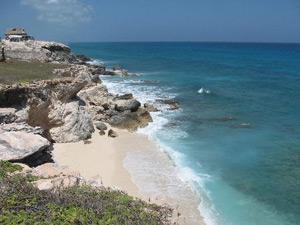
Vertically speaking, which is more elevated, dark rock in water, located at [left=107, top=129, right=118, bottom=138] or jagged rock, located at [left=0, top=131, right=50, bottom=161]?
jagged rock, located at [left=0, top=131, right=50, bottom=161]

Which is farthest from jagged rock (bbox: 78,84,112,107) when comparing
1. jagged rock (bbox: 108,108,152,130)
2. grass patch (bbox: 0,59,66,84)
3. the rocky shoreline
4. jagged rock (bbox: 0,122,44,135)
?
jagged rock (bbox: 0,122,44,135)

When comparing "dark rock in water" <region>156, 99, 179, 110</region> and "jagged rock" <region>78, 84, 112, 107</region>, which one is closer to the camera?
"jagged rock" <region>78, 84, 112, 107</region>

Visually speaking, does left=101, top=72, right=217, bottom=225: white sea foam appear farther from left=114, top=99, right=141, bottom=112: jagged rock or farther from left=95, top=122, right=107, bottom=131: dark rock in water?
left=95, top=122, right=107, bottom=131: dark rock in water

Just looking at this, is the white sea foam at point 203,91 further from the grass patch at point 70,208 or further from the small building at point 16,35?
the grass patch at point 70,208

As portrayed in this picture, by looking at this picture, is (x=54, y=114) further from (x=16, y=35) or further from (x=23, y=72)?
(x=16, y=35)

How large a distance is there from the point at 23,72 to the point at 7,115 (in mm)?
8005

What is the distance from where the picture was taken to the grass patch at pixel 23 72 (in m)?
28.5

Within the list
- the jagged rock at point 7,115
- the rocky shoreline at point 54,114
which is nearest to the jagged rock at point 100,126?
the rocky shoreline at point 54,114

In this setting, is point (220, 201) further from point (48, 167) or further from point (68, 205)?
point (68, 205)

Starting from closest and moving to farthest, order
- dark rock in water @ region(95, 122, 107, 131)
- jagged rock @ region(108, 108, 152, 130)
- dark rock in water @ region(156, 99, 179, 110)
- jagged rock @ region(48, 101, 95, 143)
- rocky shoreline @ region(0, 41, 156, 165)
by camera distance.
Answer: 1. rocky shoreline @ region(0, 41, 156, 165)
2. jagged rock @ region(48, 101, 95, 143)
3. dark rock in water @ region(95, 122, 107, 131)
4. jagged rock @ region(108, 108, 152, 130)
5. dark rock in water @ region(156, 99, 179, 110)

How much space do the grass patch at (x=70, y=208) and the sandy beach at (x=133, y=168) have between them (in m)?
5.56

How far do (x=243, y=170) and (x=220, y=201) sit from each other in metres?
5.05

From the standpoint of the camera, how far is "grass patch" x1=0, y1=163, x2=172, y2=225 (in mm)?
12336

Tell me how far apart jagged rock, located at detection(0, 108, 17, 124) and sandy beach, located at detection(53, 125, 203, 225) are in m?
3.28
